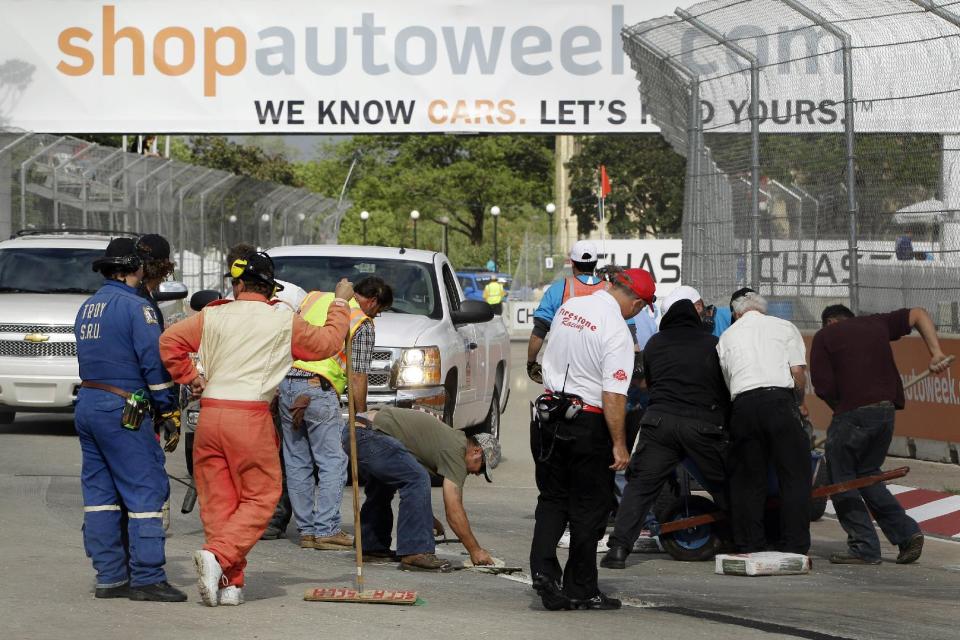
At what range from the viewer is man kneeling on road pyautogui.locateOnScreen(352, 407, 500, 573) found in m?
9.27

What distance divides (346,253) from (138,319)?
6490mm

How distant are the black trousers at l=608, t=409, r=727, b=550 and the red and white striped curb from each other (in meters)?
2.05

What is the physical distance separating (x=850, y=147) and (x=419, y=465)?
692 centimetres

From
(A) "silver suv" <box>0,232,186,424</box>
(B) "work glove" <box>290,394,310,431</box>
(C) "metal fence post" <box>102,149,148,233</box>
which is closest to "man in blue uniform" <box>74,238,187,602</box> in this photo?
(B) "work glove" <box>290,394,310,431</box>

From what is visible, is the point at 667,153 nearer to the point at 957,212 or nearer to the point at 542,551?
the point at 957,212

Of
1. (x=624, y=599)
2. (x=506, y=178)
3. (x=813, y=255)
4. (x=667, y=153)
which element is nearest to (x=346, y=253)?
(x=813, y=255)

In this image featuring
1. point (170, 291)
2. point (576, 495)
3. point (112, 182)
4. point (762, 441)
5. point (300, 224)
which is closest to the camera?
point (576, 495)

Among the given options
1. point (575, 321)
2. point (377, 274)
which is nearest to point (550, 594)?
point (575, 321)

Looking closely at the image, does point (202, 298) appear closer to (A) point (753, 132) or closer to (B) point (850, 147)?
(B) point (850, 147)

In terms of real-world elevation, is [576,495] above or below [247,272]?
below

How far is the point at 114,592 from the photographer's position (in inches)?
316

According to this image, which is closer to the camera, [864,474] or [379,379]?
[864,474]

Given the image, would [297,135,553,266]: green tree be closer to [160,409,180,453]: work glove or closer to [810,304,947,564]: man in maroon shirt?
[810,304,947,564]: man in maroon shirt

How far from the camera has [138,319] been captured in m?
7.94
